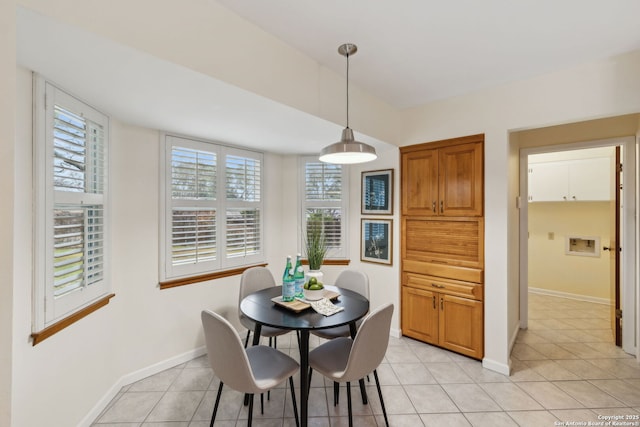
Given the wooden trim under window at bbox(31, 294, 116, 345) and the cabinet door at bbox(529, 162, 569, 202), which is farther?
the cabinet door at bbox(529, 162, 569, 202)

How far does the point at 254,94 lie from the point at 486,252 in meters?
2.41

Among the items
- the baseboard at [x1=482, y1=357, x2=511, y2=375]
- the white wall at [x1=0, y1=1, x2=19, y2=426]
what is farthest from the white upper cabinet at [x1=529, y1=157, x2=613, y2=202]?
the white wall at [x1=0, y1=1, x2=19, y2=426]

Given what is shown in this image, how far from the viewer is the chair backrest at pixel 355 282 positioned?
101 inches

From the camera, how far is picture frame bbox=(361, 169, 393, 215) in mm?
3244

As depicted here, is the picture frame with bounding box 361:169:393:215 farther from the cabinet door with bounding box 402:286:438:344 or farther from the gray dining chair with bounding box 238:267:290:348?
the gray dining chair with bounding box 238:267:290:348

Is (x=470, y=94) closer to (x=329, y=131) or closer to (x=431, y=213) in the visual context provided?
(x=431, y=213)

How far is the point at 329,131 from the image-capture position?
2537 millimetres

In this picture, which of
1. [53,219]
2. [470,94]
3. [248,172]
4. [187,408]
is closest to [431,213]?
[470,94]

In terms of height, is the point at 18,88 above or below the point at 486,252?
above

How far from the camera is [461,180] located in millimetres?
2754

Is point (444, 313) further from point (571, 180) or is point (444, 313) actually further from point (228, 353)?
point (571, 180)

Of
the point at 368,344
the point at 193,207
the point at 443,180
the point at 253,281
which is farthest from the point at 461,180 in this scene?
the point at 193,207

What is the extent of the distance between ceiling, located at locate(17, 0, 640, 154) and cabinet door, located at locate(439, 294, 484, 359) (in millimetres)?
2043

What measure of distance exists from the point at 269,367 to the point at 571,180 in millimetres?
4919
